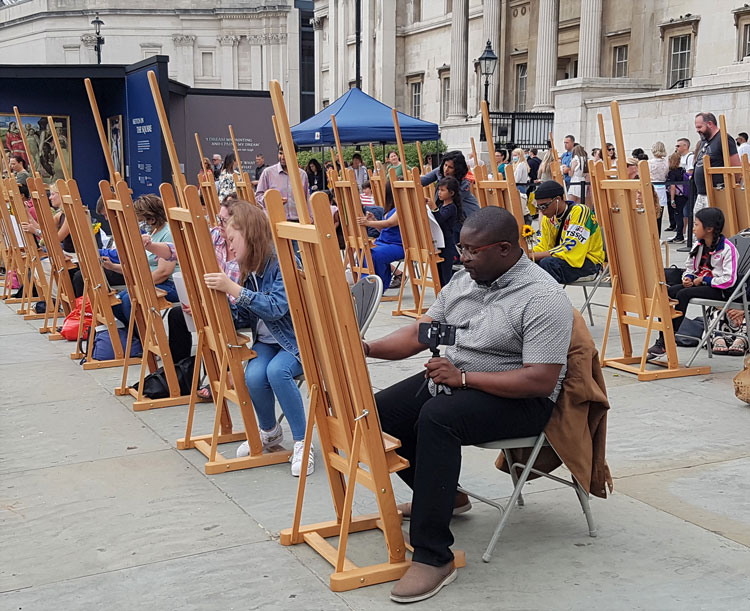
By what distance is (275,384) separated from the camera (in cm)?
502

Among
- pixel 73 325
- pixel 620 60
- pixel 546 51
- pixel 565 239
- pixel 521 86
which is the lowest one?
pixel 73 325

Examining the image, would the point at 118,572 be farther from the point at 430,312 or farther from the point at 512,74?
the point at 512,74

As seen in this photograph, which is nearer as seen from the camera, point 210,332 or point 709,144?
point 210,332

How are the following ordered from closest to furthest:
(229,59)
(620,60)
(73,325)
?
(73,325) < (620,60) < (229,59)

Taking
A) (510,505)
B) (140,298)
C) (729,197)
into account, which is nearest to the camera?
(510,505)

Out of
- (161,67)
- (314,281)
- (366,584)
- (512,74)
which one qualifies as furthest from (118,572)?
(512,74)

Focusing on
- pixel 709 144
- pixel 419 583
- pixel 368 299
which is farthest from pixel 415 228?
pixel 419 583

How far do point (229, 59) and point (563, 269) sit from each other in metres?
73.1

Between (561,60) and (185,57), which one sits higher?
(185,57)

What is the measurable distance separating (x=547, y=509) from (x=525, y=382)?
1.02 metres

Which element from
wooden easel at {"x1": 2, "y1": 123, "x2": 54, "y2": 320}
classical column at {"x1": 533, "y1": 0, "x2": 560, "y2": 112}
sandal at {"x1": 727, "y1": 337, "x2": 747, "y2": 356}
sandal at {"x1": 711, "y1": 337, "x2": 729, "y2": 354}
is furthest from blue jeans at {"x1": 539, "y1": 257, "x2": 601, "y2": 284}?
classical column at {"x1": 533, "y1": 0, "x2": 560, "y2": 112}

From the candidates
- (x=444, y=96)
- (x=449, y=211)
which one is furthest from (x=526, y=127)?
(x=449, y=211)

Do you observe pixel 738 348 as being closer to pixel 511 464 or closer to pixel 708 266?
pixel 708 266

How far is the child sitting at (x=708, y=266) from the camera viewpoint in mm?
7156
